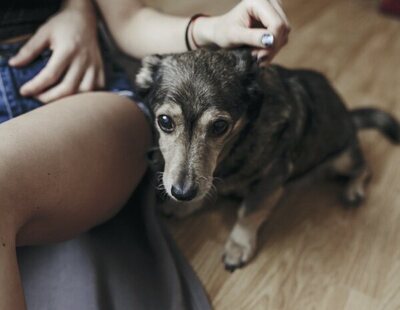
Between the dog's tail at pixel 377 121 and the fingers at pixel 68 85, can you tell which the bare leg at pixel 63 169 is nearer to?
the fingers at pixel 68 85

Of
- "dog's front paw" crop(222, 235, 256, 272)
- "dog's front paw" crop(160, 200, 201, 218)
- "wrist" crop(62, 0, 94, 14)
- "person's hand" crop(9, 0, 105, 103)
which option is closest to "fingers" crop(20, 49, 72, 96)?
"person's hand" crop(9, 0, 105, 103)

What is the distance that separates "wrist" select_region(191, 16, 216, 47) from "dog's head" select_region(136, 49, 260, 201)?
58 millimetres

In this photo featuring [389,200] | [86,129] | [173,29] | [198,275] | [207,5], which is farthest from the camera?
[207,5]

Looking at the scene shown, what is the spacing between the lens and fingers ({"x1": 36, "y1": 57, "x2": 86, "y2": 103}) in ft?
3.31

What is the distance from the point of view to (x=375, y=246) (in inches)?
52.0

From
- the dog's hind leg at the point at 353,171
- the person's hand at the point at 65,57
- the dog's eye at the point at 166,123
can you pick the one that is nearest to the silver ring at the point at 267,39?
the dog's eye at the point at 166,123

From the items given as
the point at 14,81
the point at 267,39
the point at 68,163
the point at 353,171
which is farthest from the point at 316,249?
the point at 14,81

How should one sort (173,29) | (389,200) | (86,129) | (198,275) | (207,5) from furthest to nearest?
1. (207,5)
2. (389,200)
3. (198,275)
4. (173,29)
5. (86,129)

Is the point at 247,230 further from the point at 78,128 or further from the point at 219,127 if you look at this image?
the point at 78,128

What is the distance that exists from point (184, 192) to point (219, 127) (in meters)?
0.17

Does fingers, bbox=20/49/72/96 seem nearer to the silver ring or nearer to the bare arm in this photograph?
the bare arm

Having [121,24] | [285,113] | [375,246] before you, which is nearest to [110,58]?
[121,24]

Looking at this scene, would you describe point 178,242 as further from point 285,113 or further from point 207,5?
point 207,5

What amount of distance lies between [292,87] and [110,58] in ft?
1.66
